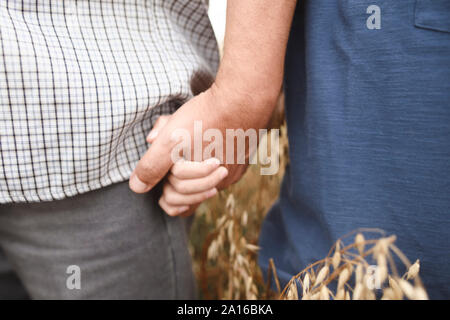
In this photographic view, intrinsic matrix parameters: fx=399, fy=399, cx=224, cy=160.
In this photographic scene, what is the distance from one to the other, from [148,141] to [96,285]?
31cm

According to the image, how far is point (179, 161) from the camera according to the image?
75 centimetres

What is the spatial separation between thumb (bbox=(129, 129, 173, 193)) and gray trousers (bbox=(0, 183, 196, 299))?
0.05m

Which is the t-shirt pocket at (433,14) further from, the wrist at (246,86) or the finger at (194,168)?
the finger at (194,168)

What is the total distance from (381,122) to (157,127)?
404 millimetres

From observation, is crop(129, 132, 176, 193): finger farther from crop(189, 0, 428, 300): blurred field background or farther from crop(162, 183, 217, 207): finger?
crop(189, 0, 428, 300): blurred field background

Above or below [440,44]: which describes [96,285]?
below

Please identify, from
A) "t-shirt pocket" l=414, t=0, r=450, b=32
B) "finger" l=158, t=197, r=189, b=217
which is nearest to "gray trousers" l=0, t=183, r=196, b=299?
"finger" l=158, t=197, r=189, b=217

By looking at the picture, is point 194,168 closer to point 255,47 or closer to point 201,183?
point 201,183

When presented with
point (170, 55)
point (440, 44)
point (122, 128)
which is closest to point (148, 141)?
point (122, 128)

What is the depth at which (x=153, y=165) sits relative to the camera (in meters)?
0.73

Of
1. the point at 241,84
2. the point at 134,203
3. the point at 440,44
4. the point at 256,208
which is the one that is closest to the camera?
the point at 440,44

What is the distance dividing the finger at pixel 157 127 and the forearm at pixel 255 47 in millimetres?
134

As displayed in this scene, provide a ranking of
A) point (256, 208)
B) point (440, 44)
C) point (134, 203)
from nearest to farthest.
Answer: point (440, 44) < point (134, 203) < point (256, 208)

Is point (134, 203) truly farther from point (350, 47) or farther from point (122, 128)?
point (350, 47)
